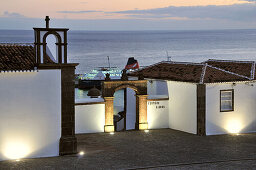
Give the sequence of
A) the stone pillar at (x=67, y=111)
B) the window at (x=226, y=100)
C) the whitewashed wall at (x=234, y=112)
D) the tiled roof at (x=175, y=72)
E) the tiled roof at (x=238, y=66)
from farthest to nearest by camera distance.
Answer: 1. the tiled roof at (x=238, y=66)
2. the tiled roof at (x=175, y=72)
3. the window at (x=226, y=100)
4. the whitewashed wall at (x=234, y=112)
5. the stone pillar at (x=67, y=111)

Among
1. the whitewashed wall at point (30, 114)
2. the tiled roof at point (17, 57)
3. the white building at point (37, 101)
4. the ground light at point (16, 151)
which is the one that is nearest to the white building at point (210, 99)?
the white building at point (37, 101)

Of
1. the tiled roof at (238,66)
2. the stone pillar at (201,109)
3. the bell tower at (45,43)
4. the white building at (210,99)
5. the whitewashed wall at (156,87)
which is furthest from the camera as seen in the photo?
the whitewashed wall at (156,87)

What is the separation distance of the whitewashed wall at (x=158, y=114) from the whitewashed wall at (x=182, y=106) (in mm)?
291

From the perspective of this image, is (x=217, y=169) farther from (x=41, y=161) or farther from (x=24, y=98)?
(x=24, y=98)

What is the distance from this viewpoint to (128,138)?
24.5 meters

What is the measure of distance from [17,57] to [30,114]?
8.51 feet

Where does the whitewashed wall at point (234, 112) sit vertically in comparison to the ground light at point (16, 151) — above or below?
above

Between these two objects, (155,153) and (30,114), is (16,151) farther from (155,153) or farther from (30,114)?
(155,153)

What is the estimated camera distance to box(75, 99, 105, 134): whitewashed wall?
2555cm

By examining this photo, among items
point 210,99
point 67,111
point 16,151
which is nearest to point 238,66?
point 210,99

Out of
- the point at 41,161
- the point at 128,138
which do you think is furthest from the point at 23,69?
the point at 128,138

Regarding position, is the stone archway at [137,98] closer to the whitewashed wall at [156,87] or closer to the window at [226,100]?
the whitewashed wall at [156,87]

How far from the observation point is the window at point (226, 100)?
25.8 meters

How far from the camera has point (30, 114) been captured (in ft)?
66.9
